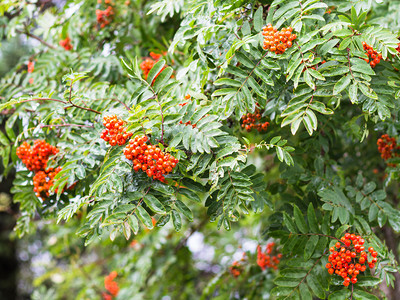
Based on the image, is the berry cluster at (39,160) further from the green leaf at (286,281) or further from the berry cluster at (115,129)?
the green leaf at (286,281)

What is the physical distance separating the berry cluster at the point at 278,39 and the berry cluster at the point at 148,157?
589 mm

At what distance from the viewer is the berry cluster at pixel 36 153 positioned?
78.0 inches

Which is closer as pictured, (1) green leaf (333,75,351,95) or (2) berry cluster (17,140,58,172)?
(1) green leaf (333,75,351,95)

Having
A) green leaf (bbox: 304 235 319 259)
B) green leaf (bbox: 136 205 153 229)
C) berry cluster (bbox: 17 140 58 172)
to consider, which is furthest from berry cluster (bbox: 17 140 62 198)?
green leaf (bbox: 304 235 319 259)

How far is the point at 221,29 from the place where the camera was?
179cm

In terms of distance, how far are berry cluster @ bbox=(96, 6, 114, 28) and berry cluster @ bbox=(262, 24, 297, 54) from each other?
1.63m

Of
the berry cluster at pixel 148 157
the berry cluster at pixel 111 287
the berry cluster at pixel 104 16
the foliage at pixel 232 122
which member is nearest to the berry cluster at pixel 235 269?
the foliage at pixel 232 122

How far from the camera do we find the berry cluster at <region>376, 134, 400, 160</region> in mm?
2150

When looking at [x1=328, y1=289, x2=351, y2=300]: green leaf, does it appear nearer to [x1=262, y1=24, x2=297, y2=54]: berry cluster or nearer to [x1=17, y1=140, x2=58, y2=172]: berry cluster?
[x1=262, y1=24, x2=297, y2=54]: berry cluster

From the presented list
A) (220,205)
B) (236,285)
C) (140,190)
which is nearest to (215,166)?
(220,205)

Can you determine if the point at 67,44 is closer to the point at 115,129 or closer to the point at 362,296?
the point at 115,129

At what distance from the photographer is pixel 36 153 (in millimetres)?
1986

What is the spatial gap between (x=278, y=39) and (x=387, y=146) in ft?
3.64

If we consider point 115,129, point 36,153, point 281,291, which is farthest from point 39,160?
point 281,291
